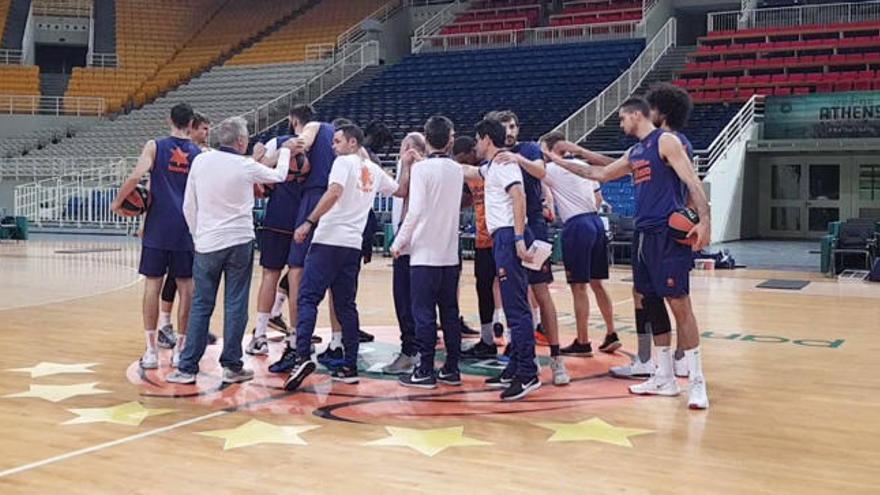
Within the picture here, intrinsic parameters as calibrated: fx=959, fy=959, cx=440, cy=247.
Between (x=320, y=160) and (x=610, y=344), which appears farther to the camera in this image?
(x=610, y=344)

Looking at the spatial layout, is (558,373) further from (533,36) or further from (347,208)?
(533,36)

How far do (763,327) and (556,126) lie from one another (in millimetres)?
12854

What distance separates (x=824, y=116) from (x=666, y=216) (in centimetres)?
1563

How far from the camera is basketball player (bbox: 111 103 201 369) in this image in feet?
19.7

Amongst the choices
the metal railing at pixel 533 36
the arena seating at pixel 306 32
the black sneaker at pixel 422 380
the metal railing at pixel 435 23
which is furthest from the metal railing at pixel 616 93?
the black sneaker at pixel 422 380

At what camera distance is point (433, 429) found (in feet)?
15.0

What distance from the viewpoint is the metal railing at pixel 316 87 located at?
2562 cm

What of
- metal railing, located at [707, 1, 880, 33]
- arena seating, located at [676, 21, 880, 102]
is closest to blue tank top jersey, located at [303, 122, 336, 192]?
arena seating, located at [676, 21, 880, 102]

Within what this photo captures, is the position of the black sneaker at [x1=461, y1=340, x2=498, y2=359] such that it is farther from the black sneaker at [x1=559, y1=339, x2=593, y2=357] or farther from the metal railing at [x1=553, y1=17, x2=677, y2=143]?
the metal railing at [x1=553, y1=17, x2=677, y2=143]

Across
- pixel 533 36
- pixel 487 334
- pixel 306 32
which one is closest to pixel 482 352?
pixel 487 334

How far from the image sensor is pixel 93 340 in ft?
23.7

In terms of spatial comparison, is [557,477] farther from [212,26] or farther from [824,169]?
[212,26]

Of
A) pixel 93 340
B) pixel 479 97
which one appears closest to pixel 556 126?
pixel 479 97

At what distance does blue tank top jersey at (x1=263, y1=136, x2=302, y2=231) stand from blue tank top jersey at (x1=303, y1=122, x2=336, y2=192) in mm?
215
